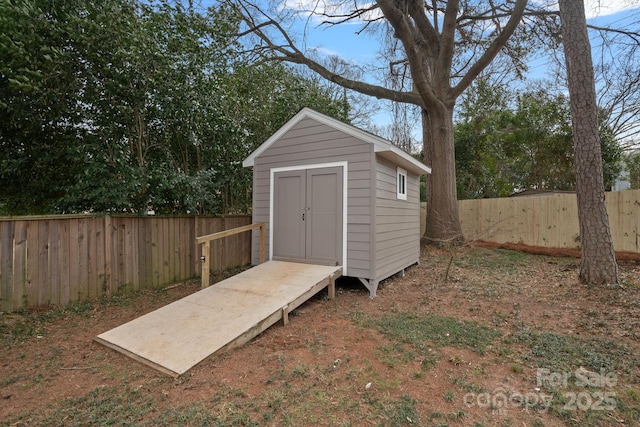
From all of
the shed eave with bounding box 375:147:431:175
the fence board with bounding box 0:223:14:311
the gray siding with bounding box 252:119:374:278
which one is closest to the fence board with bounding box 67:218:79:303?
the fence board with bounding box 0:223:14:311

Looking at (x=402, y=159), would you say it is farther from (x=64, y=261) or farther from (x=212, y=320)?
(x=64, y=261)

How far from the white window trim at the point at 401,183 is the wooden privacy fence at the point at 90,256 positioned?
3.86 m

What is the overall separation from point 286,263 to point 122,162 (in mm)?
3027

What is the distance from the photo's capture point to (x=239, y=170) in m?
6.91

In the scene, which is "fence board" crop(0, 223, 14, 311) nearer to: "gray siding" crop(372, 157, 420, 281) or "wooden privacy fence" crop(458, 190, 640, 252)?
"gray siding" crop(372, 157, 420, 281)

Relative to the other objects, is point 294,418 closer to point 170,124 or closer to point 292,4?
point 170,124

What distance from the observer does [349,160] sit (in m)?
5.03

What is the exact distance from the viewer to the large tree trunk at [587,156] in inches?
181

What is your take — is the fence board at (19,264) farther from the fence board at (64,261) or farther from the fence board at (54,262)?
the fence board at (64,261)

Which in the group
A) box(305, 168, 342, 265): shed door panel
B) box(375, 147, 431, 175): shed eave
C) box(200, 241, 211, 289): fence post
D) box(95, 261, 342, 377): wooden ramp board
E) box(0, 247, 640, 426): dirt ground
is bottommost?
box(0, 247, 640, 426): dirt ground

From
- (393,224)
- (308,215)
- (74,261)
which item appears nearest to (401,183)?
(393,224)

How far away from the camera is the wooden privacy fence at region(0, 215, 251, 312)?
12.4ft

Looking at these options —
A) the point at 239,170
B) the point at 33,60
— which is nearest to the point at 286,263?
the point at 239,170

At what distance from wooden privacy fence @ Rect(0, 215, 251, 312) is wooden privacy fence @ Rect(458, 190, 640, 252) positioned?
27.7 ft
